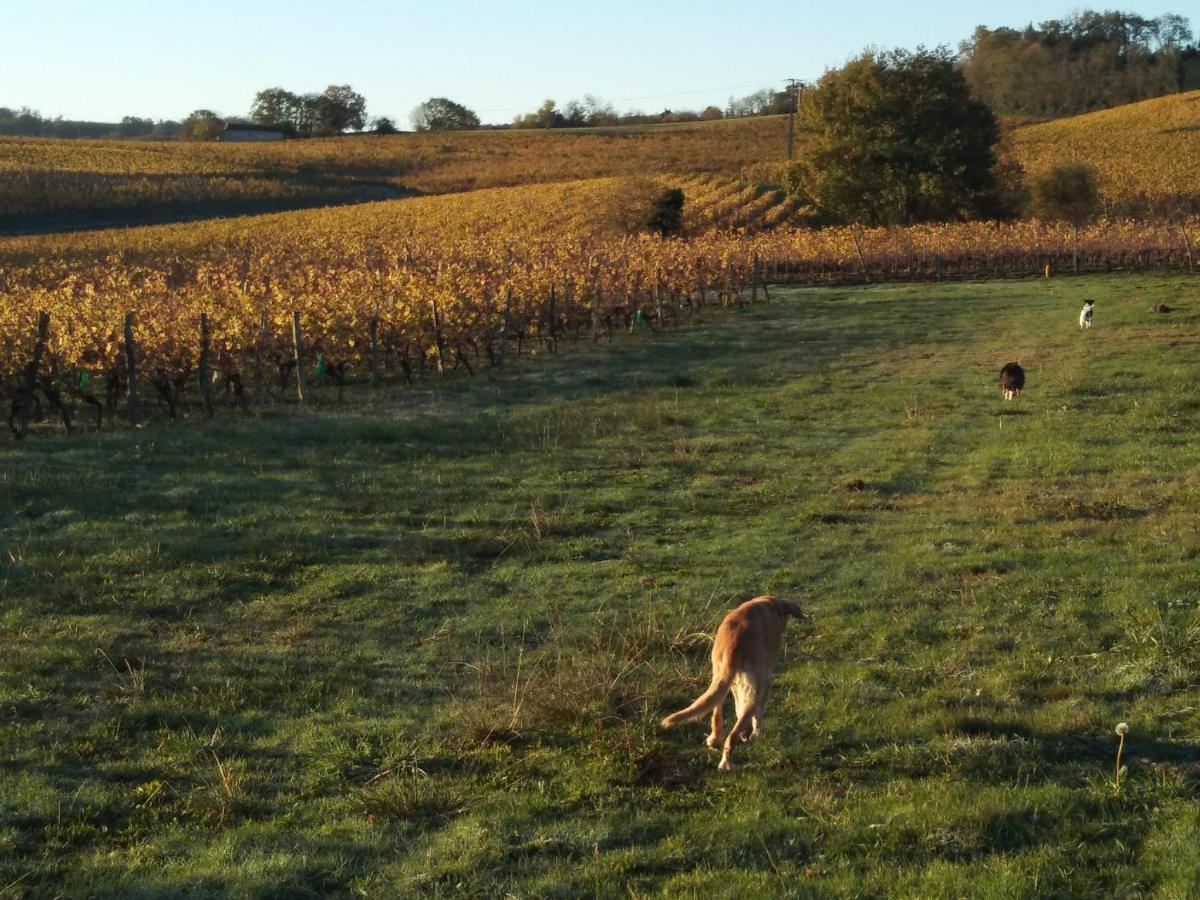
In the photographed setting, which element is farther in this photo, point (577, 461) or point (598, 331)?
point (598, 331)

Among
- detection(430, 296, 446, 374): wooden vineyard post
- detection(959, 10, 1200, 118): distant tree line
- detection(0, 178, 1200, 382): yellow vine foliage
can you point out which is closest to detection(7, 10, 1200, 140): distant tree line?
detection(959, 10, 1200, 118): distant tree line

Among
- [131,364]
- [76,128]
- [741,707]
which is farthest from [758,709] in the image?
[76,128]

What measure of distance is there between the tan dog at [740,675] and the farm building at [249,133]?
414 ft

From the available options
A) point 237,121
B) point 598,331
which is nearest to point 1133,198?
point 598,331

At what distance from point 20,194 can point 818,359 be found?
57661 millimetres

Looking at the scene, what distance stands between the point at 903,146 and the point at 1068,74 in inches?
2511

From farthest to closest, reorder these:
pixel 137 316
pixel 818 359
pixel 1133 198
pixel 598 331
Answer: pixel 1133 198, pixel 598 331, pixel 818 359, pixel 137 316

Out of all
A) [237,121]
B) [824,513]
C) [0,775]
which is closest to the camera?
[0,775]

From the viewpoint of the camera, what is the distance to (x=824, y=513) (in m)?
13.1

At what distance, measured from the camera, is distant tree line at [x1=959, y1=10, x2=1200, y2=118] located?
4628 inches

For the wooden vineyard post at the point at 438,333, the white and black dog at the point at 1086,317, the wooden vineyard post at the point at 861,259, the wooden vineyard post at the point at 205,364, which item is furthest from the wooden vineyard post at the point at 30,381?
the wooden vineyard post at the point at 861,259

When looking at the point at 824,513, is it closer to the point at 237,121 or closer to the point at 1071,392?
the point at 1071,392

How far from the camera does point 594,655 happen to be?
341 inches

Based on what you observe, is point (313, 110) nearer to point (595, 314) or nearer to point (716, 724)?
point (595, 314)
